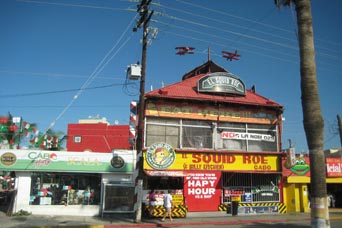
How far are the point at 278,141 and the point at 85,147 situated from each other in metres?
32.2

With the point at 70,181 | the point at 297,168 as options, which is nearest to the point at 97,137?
the point at 70,181

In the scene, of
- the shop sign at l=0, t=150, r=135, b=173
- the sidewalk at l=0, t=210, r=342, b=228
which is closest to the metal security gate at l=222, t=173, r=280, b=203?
the sidewalk at l=0, t=210, r=342, b=228

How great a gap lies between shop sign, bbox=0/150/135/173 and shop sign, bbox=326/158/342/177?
47.2 ft

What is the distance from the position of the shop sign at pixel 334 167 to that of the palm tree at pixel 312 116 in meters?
19.8

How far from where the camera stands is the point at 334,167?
1075 inches

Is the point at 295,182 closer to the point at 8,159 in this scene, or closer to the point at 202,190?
the point at 202,190

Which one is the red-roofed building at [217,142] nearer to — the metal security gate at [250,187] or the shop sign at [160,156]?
the metal security gate at [250,187]

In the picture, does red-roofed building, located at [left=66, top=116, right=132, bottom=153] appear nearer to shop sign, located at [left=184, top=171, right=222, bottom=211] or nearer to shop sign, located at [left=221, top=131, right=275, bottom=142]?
shop sign, located at [left=221, top=131, right=275, bottom=142]

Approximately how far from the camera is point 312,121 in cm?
888

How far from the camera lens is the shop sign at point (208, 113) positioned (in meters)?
23.8

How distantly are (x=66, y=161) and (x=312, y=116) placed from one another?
16204mm

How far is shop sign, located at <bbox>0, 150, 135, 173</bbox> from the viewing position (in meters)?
21.1

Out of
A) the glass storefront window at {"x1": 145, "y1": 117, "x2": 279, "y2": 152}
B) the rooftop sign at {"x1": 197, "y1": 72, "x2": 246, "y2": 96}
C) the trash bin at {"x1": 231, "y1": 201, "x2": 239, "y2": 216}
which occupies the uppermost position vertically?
the rooftop sign at {"x1": 197, "y1": 72, "x2": 246, "y2": 96}

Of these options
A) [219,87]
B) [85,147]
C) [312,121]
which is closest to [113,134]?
[85,147]
